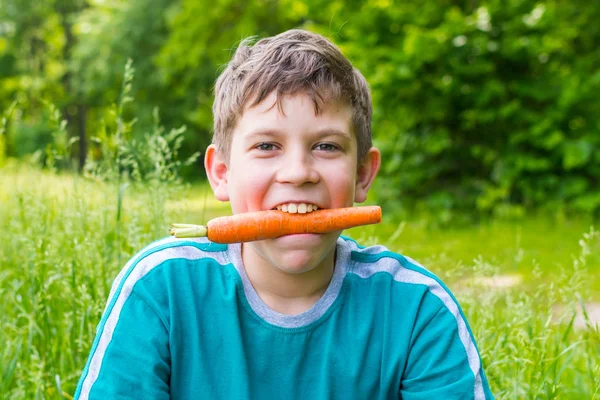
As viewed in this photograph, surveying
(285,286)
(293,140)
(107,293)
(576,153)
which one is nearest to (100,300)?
(107,293)

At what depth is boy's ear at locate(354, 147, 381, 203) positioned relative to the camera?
2189mm

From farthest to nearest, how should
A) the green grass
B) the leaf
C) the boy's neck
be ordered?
the leaf → the green grass → the boy's neck

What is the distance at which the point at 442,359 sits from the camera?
1.89 metres

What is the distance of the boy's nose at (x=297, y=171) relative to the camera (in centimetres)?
183

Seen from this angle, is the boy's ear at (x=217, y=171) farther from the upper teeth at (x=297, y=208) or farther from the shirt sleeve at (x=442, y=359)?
the shirt sleeve at (x=442, y=359)

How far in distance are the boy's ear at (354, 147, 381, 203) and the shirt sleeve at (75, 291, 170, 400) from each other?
0.71 metres

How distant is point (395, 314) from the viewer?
1.97m

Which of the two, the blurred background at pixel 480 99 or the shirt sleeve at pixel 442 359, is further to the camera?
the blurred background at pixel 480 99

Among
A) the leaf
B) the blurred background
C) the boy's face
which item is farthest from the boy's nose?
the leaf

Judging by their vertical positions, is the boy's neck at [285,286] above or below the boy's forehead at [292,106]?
below

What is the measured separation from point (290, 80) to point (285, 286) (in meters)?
0.57

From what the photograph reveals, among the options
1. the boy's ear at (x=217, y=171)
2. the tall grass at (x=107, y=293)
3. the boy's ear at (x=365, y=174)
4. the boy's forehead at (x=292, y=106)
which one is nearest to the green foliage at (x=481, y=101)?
the tall grass at (x=107, y=293)

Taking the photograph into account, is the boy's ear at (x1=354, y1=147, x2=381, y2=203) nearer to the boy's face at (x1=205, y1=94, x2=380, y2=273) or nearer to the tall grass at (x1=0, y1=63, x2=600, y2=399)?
the boy's face at (x1=205, y1=94, x2=380, y2=273)

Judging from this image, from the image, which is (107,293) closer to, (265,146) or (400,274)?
(265,146)
